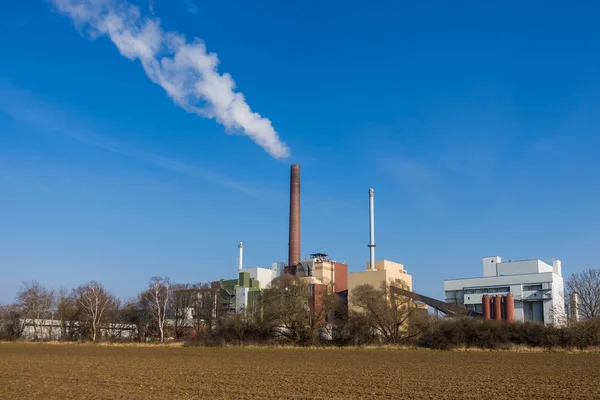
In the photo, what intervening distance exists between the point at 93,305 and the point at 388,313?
45.7 m

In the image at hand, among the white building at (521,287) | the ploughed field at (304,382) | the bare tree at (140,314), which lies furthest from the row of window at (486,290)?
the ploughed field at (304,382)

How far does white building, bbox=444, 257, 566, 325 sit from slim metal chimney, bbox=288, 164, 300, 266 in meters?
26.6

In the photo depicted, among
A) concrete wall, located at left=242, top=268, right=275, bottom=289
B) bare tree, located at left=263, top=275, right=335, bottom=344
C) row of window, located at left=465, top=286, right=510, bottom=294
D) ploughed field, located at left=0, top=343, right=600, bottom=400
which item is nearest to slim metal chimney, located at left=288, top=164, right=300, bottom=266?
concrete wall, located at left=242, top=268, right=275, bottom=289

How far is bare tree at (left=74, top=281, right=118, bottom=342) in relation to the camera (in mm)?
77656

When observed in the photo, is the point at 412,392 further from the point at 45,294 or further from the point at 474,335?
the point at 45,294

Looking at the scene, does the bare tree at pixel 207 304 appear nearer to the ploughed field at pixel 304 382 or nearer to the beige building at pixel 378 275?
the beige building at pixel 378 275

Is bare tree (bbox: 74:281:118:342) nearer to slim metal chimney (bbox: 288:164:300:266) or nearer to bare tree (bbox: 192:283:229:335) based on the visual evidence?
bare tree (bbox: 192:283:229:335)

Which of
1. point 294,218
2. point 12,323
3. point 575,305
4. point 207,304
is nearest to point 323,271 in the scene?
point 294,218

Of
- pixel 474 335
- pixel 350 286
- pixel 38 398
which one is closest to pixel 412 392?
pixel 38 398

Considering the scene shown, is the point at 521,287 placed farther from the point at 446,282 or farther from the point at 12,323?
the point at 12,323

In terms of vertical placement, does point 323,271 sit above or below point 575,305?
above

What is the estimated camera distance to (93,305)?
81.7 metres

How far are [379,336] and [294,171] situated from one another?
33016 mm

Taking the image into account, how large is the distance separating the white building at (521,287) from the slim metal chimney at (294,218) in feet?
87.4
